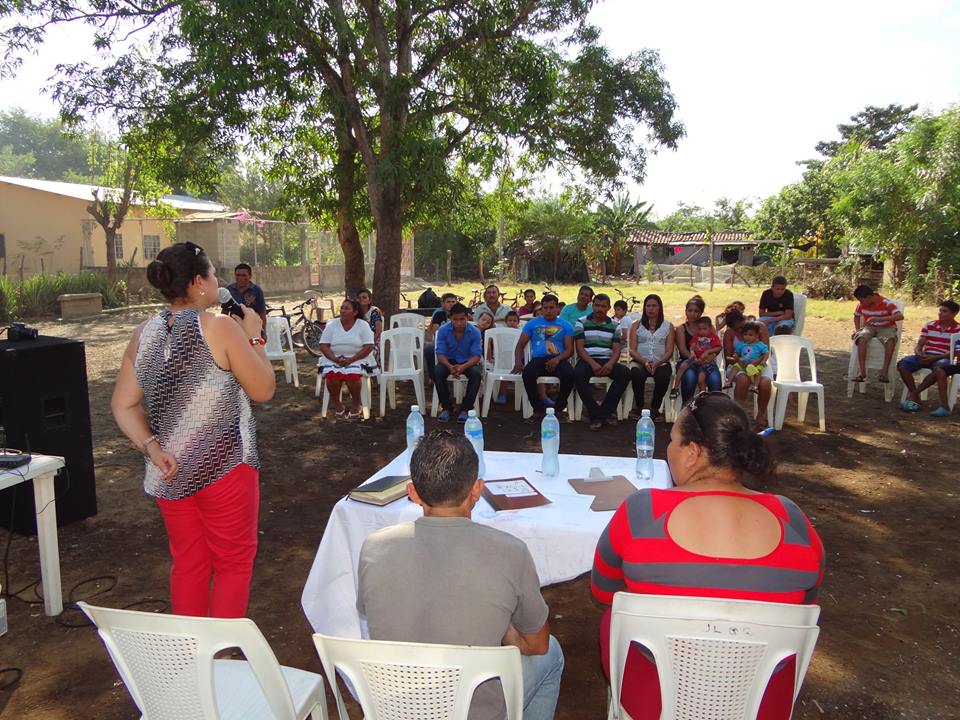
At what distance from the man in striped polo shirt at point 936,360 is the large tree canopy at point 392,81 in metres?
4.93

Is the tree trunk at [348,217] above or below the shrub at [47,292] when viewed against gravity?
above

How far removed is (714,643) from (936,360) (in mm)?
7192

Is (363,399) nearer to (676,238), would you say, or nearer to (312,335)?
(312,335)

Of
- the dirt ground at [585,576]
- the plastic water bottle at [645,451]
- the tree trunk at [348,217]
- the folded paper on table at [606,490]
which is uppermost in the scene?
the tree trunk at [348,217]

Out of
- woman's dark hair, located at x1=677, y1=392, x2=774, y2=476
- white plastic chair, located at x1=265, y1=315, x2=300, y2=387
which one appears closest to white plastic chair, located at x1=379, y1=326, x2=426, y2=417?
white plastic chair, located at x1=265, y1=315, x2=300, y2=387

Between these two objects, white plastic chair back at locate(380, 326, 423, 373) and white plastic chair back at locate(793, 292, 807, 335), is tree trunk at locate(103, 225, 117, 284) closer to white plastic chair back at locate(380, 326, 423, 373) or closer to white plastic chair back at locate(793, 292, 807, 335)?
white plastic chair back at locate(380, 326, 423, 373)

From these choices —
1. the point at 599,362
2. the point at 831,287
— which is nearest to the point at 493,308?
the point at 599,362

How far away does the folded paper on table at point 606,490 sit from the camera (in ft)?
9.74

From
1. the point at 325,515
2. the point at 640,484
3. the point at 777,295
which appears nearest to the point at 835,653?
the point at 640,484

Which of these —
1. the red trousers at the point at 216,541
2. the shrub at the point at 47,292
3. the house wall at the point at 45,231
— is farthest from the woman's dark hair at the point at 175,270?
the house wall at the point at 45,231

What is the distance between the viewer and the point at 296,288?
23.7 metres

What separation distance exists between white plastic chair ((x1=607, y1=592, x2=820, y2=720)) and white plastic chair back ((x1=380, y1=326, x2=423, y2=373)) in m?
5.93

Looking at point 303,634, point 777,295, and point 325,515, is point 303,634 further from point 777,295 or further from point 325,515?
point 777,295

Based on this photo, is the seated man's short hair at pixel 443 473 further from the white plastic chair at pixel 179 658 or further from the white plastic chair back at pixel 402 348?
the white plastic chair back at pixel 402 348
